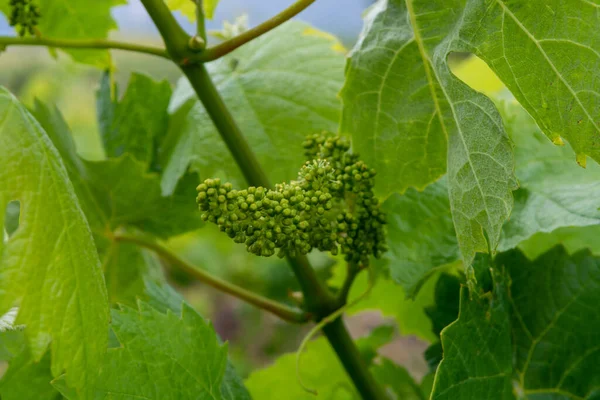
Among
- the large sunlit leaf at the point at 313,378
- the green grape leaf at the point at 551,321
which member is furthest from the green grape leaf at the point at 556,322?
the large sunlit leaf at the point at 313,378

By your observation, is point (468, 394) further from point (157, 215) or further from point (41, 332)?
point (157, 215)

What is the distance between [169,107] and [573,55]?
642mm

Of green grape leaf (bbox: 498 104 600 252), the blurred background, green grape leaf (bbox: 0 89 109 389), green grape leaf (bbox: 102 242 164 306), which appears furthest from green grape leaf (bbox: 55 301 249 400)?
the blurred background

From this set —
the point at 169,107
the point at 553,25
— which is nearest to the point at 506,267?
the point at 553,25

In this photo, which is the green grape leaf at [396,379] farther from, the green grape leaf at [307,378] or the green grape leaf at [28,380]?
the green grape leaf at [28,380]

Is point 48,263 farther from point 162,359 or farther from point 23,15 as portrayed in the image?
point 23,15

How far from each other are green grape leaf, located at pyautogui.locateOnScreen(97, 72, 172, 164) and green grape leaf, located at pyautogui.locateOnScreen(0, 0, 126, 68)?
2.7 inches

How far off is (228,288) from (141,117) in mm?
300

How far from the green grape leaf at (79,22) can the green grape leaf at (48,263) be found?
0.39 meters

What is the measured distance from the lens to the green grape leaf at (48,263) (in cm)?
51

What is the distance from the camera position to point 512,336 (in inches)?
29.3

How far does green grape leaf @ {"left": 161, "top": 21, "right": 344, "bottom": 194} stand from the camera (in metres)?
0.88

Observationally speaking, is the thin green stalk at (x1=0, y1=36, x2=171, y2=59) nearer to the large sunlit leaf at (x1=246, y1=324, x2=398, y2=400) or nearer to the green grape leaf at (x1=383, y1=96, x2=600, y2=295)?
the green grape leaf at (x1=383, y1=96, x2=600, y2=295)

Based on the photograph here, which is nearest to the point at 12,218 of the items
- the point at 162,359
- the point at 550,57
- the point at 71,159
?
the point at 71,159
